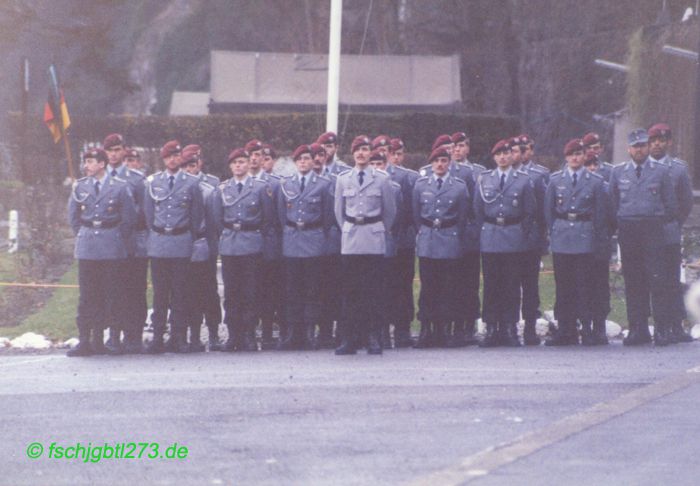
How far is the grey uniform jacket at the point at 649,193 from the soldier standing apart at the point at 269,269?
3.42 metres

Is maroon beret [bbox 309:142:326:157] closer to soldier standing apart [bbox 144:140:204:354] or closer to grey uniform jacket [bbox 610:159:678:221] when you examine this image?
soldier standing apart [bbox 144:140:204:354]

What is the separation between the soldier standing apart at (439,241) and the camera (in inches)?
563

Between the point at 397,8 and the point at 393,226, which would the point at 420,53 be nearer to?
the point at 397,8

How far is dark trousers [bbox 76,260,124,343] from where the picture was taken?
560 inches

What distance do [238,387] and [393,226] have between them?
356 cm

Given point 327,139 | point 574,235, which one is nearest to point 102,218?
point 327,139

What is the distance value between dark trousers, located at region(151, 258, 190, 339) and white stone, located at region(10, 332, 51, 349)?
2.06 meters

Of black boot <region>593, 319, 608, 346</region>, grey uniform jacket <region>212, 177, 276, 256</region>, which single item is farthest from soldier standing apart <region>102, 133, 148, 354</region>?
black boot <region>593, 319, 608, 346</region>

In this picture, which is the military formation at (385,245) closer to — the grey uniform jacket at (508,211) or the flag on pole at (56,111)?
the grey uniform jacket at (508,211)

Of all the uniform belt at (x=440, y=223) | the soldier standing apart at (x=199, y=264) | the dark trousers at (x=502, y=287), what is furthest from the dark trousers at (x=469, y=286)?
the soldier standing apart at (x=199, y=264)

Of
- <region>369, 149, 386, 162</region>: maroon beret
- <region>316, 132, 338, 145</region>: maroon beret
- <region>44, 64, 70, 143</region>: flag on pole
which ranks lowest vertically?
<region>369, 149, 386, 162</region>: maroon beret

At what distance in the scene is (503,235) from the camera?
1432cm

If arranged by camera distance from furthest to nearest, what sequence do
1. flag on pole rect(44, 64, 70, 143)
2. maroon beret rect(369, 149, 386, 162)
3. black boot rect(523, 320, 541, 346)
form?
1. flag on pole rect(44, 64, 70, 143)
2. black boot rect(523, 320, 541, 346)
3. maroon beret rect(369, 149, 386, 162)

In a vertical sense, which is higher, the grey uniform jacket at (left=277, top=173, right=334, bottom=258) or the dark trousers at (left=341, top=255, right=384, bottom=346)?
the grey uniform jacket at (left=277, top=173, right=334, bottom=258)
